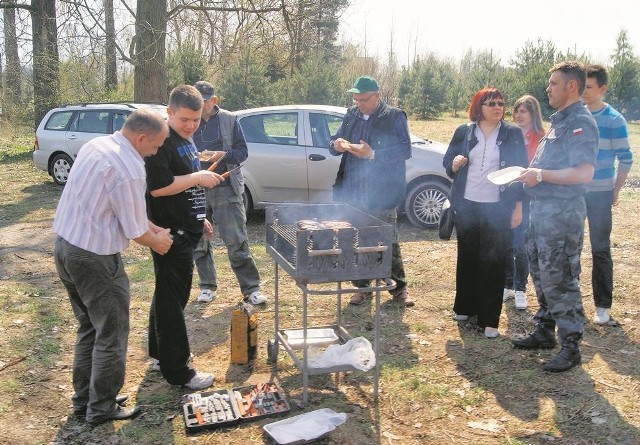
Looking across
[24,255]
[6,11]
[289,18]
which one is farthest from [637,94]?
[24,255]

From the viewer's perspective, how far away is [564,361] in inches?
166

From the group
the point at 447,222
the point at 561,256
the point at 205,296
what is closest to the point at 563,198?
the point at 561,256

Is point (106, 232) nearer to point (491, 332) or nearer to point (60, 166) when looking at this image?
point (491, 332)

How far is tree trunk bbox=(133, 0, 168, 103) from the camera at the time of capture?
1230 centimetres

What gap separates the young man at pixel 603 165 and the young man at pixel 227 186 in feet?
9.58

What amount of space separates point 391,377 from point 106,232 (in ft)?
7.14

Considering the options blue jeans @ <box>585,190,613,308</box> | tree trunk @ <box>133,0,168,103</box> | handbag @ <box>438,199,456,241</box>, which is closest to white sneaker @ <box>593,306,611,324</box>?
blue jeans @ <box>585,190,613,308</box>

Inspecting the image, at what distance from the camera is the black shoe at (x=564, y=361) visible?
13.8ft

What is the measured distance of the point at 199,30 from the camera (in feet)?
45.3

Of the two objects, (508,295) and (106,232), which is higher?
(106,232)

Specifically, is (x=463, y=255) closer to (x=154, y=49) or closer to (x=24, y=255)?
(x=24, y=255)

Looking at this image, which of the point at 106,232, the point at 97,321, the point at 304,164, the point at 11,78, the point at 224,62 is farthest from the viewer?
the point at 11,78

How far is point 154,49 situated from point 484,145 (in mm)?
9487

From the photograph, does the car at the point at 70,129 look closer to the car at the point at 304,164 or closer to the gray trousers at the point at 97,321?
the car at the point at 304,164
